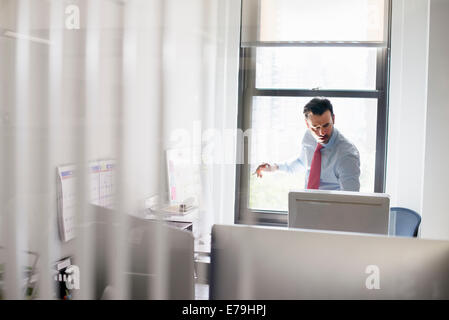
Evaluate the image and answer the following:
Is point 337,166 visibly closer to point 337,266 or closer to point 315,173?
point 315,173

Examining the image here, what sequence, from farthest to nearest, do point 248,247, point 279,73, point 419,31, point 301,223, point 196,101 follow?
point 279,73
point 419,31
point 301,223
point 196,101
point 248,247

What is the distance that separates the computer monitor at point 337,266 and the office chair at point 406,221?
3.76ft

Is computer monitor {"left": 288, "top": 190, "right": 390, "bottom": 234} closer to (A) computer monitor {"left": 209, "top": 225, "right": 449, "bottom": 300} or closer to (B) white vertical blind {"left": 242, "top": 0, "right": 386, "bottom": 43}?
(A) computer monitor {"left": 209, "top": 225, "right": 449, "bottom": 300}

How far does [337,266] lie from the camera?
103 cm

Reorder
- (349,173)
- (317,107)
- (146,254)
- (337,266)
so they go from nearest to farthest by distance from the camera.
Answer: (337,266), (146,254), (349,173), (317,107)

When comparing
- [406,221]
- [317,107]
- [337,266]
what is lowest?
[406,221]

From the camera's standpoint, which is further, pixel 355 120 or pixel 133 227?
pixel 355 120

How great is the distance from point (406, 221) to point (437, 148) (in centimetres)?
69

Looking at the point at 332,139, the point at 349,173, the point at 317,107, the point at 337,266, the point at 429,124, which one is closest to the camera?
the point at 337,266

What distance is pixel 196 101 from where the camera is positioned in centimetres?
123

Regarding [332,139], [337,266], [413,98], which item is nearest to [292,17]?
[337,266]

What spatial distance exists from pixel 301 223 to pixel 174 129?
517 mm

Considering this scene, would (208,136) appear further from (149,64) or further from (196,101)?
(149,64)

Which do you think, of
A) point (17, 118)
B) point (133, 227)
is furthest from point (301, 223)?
point (17, 118)
